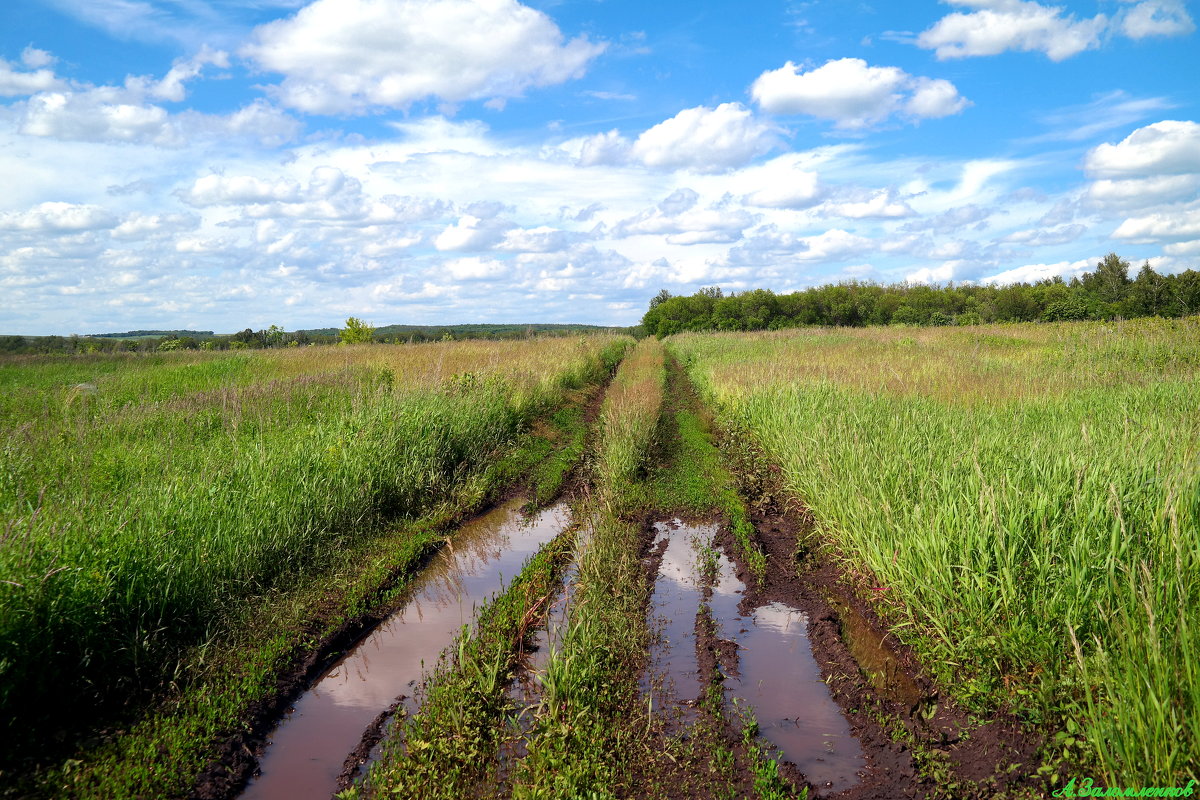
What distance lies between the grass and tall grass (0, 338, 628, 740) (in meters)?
0.02

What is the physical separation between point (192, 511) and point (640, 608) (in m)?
3.63

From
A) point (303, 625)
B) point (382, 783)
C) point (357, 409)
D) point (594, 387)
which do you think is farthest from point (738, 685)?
point (594, 387)

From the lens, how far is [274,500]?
6020 millimetres

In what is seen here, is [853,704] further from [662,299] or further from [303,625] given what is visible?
[662,299]

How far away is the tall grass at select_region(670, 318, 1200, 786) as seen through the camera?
283 centimetres

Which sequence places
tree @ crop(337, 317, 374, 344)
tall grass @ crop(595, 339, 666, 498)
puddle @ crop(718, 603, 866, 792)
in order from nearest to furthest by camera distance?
puddle @ crop(718, 603, 866, 792)
tall grass @ crop(595, 339, 666, 498)
tree @ crop(337, 317, 374, 344)

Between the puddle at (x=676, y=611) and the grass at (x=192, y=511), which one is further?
the puddle at (x=676, y=611)

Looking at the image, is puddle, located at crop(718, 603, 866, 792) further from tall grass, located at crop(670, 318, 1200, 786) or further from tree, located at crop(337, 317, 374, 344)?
tree, located at crop(337, 317, 374, 344)

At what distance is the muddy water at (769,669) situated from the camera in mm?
3574

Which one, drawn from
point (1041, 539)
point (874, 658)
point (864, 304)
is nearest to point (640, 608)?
point (874, 658)

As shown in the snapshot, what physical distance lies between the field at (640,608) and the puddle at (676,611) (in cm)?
3

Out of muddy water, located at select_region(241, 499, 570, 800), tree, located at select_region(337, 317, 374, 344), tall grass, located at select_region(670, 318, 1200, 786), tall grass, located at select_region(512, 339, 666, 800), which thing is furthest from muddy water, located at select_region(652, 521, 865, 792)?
tree, located at select_region(337, 317, 374, 344)

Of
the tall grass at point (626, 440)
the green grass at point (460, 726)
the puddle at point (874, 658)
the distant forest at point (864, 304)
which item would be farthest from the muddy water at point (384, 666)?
the distant forest at point (864, 304)

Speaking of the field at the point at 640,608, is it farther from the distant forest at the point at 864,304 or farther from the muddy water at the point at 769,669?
the distant forest at the point at 864,304
